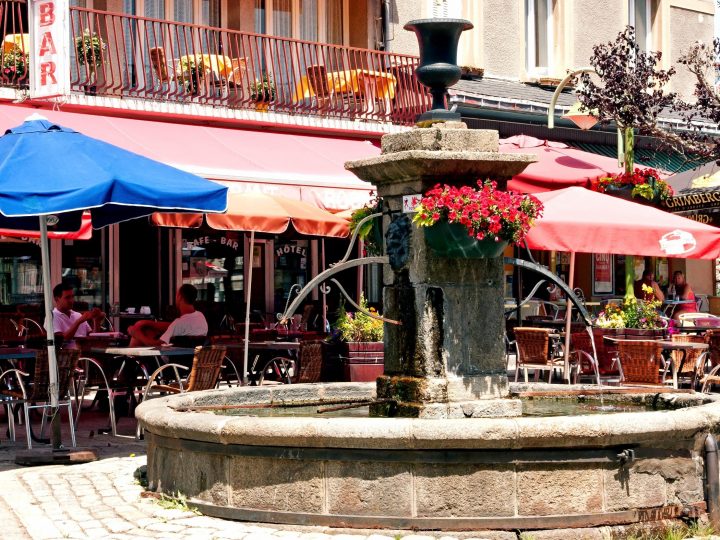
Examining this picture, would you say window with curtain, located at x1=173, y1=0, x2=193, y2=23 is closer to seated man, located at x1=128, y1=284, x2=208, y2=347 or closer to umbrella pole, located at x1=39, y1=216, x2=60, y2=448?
seated man, located at x1=128, y1=284, x2=208, y2=347

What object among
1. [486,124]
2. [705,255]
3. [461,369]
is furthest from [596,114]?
[461,369]

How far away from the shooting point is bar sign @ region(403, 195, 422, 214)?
7762 millimetres

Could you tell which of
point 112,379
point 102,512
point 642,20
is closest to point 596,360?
point 112,379

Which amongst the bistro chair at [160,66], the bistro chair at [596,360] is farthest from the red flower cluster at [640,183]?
the bistro chair at [160,66]

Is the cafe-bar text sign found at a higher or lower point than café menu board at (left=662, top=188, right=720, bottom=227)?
higher

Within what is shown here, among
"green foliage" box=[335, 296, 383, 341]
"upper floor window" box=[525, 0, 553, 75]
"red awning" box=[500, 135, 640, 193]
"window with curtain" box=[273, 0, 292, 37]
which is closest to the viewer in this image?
"green foliage" box=[335, 296, 383, 341]

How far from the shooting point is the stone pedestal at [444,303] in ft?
25.1

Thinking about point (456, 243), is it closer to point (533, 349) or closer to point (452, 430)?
point (452, 430)

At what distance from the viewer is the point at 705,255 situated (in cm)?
1267

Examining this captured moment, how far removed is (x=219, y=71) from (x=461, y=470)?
40.0 feet

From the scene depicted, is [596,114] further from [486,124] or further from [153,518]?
[153,518]

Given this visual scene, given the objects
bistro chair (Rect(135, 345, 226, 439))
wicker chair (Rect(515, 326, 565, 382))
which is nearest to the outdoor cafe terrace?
wicker chair (Rect(515, 326, 565, 382))

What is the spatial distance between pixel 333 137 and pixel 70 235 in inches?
256

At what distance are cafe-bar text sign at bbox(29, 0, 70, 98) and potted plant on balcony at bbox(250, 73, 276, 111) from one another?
3839mm
